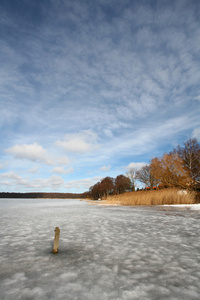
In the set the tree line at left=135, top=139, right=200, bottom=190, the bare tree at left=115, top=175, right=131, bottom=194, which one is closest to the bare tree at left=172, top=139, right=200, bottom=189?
the tree line at left=135, top=139, right=200, bottom=190

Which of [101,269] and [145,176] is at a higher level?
[145,176]

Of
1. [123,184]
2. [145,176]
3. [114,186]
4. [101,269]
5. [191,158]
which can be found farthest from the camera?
[114,186]

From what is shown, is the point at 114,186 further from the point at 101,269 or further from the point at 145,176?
the point at 101,269

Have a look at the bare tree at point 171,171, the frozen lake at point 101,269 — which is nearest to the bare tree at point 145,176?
the bare tree at point 171,171

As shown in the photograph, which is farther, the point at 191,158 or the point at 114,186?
the point at 114,186

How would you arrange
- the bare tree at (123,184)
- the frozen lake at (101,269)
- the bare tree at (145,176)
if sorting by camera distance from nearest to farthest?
the frozen lake at (101,269) → the bare tree at (145,176) → the bare tree at (123,184)

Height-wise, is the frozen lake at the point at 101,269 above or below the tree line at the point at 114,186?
below

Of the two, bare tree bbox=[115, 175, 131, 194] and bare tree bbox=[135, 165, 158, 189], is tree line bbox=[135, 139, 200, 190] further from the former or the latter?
bare tree bbox=[115, 175, 131, 194]

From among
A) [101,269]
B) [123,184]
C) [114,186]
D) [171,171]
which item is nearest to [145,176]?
[123,184]

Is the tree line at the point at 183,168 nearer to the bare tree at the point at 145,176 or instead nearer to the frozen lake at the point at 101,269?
the bare tree at the point at 145,176

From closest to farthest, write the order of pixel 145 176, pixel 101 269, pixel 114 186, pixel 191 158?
pixel 101 269 → pixel 191 158 → pixel 145 176 → pixel 114 186

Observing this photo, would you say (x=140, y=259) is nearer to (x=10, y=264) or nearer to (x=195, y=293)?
(x=195, y=293)

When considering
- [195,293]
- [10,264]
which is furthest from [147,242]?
[10,264]

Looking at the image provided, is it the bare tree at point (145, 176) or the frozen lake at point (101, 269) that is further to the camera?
the bare tree at point (145, 176)
